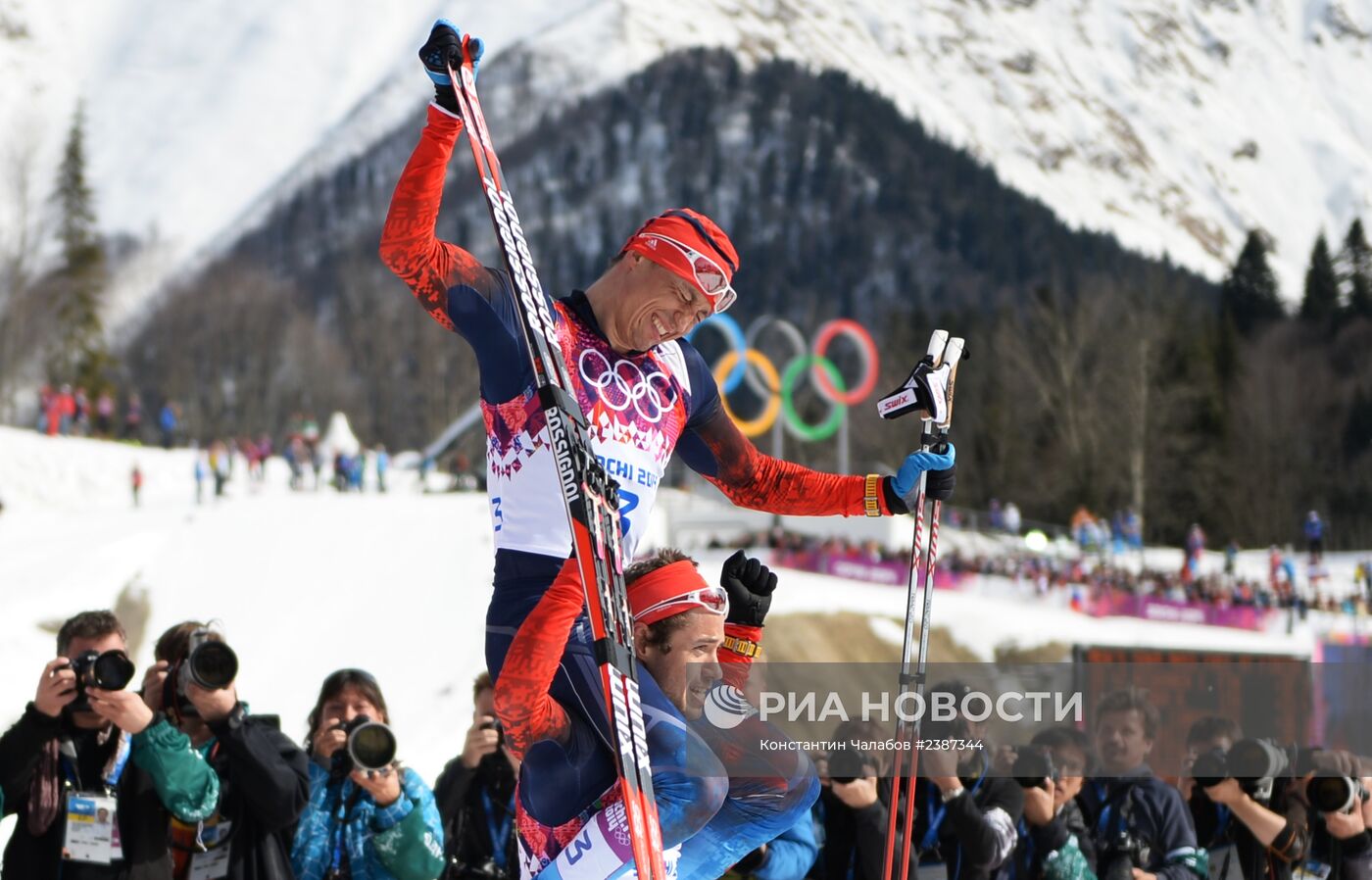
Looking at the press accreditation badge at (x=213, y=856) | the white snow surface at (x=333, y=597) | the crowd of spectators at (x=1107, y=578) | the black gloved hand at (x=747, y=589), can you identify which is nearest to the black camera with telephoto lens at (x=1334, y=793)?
the black gloved hand at (x=747, y=589)

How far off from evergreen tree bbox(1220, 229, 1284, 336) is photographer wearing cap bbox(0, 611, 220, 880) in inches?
2654

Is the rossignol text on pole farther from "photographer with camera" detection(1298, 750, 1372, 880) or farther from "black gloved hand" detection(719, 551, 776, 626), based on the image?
"photographer with camera" detection(1298, 750, 1372, 880)

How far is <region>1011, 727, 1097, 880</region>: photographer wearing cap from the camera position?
18.3ft

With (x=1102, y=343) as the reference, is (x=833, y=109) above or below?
above

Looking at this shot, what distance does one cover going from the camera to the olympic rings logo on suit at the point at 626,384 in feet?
12.5

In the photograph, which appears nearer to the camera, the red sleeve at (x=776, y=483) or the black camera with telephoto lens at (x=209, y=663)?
the red sleeve at (x=776, y=483)

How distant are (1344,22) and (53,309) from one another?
53350mm

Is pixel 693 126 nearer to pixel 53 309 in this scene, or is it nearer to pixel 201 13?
pixel 53 309

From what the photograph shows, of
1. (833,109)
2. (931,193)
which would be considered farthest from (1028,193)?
(833,109)

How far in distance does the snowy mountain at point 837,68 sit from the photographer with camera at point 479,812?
2229 inches

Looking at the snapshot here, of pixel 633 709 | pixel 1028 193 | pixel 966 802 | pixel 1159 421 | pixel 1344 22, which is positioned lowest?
pixel 966 802

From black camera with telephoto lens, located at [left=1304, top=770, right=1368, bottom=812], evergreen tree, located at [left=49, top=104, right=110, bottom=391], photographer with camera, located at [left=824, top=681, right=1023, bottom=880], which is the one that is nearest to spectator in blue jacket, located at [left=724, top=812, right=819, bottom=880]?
photographer with camera, located at [left=824, top=681, right=1023, bottom=880]

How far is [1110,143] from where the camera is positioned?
11781 centimetres

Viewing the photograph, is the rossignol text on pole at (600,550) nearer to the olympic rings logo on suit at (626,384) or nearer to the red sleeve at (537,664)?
the red sleeve at (537,664)
